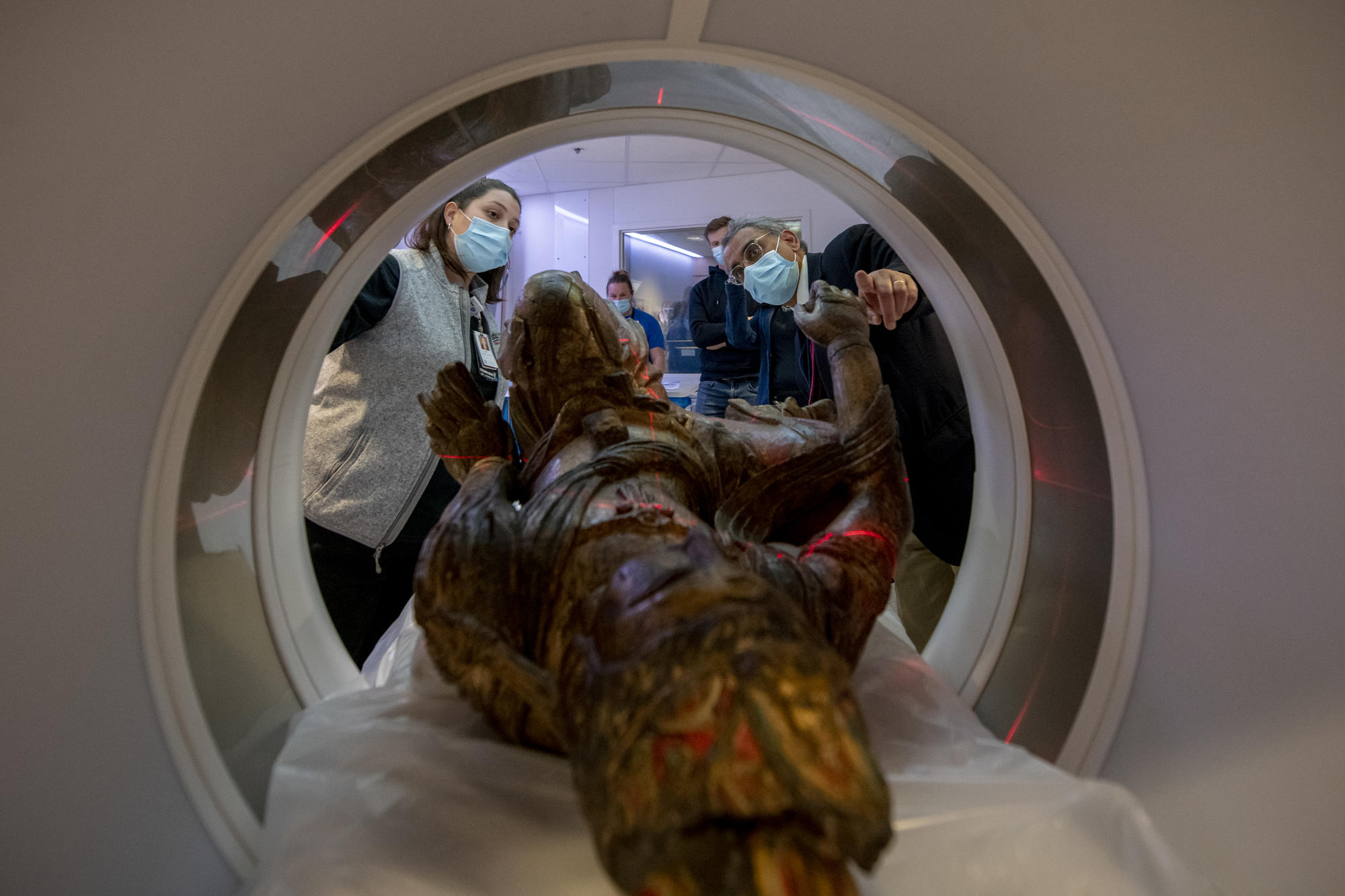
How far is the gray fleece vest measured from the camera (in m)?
1.67

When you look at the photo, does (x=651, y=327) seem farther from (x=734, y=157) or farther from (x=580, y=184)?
(x=580, y=184)

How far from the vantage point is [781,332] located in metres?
2.23

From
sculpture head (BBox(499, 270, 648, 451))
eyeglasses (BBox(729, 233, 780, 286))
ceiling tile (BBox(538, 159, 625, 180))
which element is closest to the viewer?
sculpture head (BBox(499, 270, 648, 451))

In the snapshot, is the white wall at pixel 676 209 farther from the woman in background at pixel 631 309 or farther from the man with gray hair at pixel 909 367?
the man with gray hair at pixel 909 367

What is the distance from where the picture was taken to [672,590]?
0.68 metres

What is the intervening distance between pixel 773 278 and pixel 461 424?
0.98 meters

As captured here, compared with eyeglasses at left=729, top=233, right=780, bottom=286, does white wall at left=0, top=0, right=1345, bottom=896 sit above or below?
below

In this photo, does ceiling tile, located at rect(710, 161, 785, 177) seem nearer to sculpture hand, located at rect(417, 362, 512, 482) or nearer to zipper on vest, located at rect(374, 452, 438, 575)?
zipper on vest, located at rect(374, 452, 438, 575)

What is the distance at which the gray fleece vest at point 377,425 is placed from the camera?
5.49 ft

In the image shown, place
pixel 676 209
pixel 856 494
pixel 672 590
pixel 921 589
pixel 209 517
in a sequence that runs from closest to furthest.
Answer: pixel 672 590 → pixel 209 517 → pixel 856 494 → pixel 921 589 → pixel 676 209

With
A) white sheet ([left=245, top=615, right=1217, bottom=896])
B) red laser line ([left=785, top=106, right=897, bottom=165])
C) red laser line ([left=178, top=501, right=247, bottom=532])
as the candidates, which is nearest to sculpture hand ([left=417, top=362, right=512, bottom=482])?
red laser line ([left=178, top=501, right=247, bottom=532])

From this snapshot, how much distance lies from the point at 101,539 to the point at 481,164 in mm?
787

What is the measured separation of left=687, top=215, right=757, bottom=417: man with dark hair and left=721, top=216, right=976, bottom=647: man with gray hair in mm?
572

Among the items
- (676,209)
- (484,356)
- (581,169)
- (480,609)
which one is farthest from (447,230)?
(676,209)
